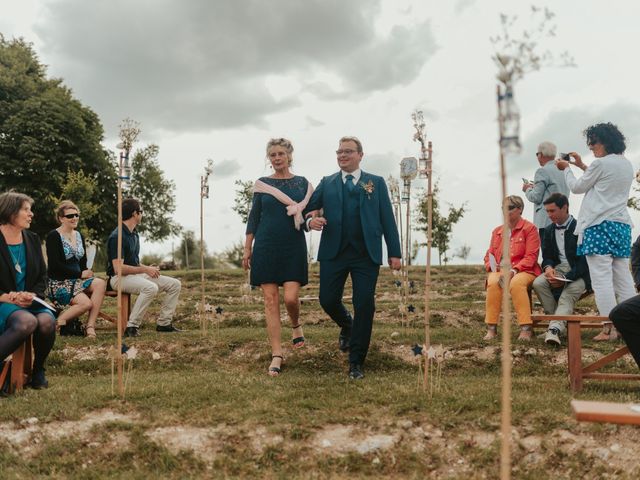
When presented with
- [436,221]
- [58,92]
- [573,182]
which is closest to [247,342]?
[573,182]

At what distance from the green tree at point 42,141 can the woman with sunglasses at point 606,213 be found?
2580 cm

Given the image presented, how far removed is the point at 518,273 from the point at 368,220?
303cm

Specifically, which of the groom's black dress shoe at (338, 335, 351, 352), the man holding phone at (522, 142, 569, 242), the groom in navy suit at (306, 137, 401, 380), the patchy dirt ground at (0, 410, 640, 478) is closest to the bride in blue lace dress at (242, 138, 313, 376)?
the groom in navy suit at (306, 137, 401, 380)

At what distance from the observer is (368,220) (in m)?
6.79

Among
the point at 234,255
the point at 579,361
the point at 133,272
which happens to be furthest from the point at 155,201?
the point at 579,361

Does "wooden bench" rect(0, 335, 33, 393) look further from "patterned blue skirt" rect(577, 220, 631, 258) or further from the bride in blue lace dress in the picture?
"patterned blue skirt" rect(577, 220, 631, 258)

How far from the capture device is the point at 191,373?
7.66m

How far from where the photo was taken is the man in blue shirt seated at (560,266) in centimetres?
851

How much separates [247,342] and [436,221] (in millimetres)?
24321

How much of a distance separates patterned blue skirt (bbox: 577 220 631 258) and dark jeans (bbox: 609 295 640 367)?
6.65 ft

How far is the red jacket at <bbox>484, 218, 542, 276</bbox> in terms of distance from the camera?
8.62 m

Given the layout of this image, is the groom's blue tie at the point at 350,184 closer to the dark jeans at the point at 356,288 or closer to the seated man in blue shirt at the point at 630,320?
the dark jeans at the point at 356,288

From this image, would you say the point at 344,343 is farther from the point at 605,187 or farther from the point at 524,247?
the point at 605,187

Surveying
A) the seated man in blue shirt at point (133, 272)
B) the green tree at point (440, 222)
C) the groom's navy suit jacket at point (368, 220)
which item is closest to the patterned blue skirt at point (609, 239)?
the groom's navy suit jacket at point (368, 220)
